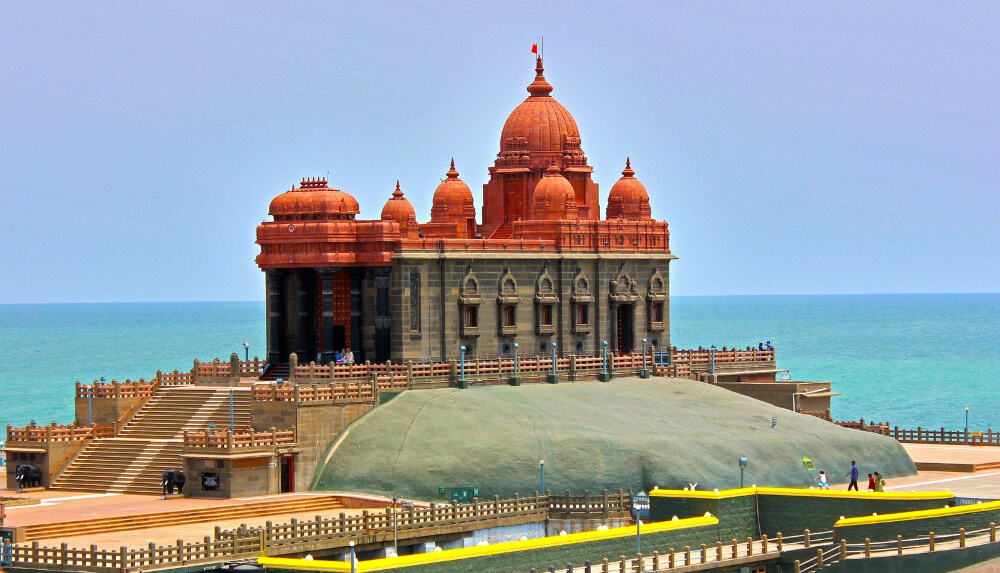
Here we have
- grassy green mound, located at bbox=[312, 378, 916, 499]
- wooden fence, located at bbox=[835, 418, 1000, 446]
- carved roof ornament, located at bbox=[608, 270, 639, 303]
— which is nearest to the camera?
grassy green mound, located at bbox=[312, 378, 916, 499]

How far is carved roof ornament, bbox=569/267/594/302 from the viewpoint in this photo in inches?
3738

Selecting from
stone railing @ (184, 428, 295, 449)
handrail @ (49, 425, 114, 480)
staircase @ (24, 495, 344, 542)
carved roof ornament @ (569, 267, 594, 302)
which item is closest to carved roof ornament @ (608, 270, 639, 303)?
carved roof ornament @ (569, 267, 594, 302)

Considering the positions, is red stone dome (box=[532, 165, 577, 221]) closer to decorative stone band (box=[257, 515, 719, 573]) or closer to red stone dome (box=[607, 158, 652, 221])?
red stone dome (box=[607, 158, 652, 221])

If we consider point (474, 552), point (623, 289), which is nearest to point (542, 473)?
point (474, 552)

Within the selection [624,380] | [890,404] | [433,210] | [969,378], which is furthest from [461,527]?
[969,378]

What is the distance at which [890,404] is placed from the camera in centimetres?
16712

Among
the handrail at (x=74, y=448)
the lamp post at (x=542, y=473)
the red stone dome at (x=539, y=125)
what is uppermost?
the red stone dome at (x=539, y=125)

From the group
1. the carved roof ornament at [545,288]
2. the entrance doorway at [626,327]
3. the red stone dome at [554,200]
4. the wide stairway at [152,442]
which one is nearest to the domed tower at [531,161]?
the red stone dome at [554,200]

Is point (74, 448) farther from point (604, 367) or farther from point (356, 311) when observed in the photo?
point (604, 367)

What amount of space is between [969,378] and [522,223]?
110218mm

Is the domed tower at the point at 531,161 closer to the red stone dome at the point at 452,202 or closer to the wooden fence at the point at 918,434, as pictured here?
the red stone dome at the point at 452,202

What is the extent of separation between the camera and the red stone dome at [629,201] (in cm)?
10062

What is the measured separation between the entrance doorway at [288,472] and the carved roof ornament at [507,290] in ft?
52.4

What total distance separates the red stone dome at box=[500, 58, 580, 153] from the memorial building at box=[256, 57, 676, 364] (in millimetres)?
63
